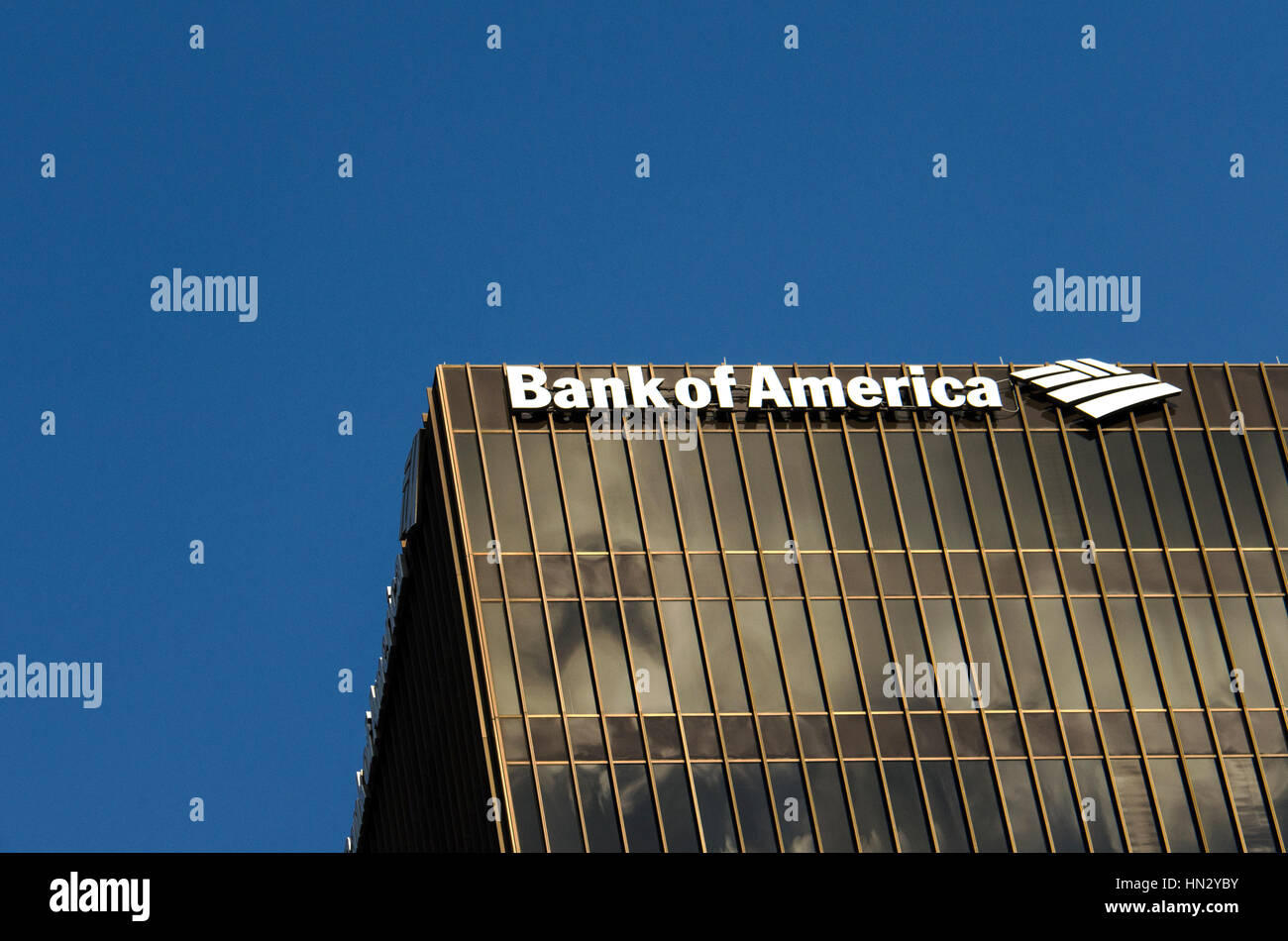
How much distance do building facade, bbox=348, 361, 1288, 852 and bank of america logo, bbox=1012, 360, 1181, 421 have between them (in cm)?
15

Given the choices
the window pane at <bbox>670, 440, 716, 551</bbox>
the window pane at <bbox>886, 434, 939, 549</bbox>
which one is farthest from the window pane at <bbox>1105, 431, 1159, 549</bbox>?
the window pane at <bbox>670, 440, 716, 551</bbox>

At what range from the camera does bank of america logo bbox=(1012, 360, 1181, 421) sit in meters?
69.6

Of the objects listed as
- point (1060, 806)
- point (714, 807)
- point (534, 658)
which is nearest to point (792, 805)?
point (714, 807)

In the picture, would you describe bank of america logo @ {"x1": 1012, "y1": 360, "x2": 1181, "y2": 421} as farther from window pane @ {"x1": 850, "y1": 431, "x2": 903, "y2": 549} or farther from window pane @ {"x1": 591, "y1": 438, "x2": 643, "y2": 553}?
window pane @ {"x1": 591, "y1": 438, "x2": 643, "y2": 553}

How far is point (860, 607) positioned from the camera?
65250mm

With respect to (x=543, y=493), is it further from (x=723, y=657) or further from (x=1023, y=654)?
(x=1023, y=654)

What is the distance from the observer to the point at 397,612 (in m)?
80.0

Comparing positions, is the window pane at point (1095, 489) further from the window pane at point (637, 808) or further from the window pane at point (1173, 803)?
the window pane at point (637, 808)

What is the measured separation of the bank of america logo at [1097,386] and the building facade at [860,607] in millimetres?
149

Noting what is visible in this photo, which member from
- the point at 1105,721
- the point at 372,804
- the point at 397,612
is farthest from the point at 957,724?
the point at 372,804

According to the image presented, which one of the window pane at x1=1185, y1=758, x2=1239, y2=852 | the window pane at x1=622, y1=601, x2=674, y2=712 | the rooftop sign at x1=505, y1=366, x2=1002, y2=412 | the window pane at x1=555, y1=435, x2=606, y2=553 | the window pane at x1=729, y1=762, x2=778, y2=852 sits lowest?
the window pane at x1=1185, y1=758, x2=1239, y2=852

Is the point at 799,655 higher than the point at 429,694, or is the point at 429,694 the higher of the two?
the point at 429,694

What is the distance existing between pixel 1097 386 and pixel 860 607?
40.6 feet

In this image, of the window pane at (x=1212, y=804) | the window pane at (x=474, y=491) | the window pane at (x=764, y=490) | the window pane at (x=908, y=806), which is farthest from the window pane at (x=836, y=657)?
the window pane at (x=1212, y=804)
